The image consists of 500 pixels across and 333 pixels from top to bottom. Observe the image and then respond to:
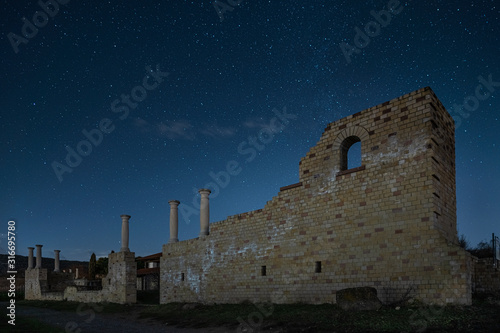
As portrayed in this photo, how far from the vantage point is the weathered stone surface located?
967cm

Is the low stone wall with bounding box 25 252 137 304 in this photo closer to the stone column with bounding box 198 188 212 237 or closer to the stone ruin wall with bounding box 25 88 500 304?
the stone column with bounding box 198 188 212 237

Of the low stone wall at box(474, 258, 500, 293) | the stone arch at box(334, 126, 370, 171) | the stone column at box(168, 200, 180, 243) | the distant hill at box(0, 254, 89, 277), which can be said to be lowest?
the distant hill at box(0, 254, 89, 277)

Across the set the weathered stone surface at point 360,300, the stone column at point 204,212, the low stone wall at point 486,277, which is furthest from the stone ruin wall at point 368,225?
the stone column at point 204,212

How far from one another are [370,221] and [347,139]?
291 cm

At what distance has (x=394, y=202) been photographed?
11.0m

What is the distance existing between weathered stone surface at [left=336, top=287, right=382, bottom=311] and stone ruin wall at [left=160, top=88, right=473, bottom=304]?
43.2 inches

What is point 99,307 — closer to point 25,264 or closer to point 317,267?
point 317,267

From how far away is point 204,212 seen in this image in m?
18.7

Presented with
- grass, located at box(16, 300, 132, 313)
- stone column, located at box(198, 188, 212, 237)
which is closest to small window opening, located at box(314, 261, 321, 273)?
stone column, located at box(198, 188, 212, 237)

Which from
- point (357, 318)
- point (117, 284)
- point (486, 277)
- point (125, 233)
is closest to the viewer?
point (357, 318)

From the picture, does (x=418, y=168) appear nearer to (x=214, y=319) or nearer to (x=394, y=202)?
(x=394, y=202)

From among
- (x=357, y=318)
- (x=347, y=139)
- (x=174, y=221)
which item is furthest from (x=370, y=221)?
(x=174, y=221)

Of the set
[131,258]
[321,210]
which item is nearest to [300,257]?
[321,210]

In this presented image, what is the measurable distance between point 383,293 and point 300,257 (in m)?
3.25
